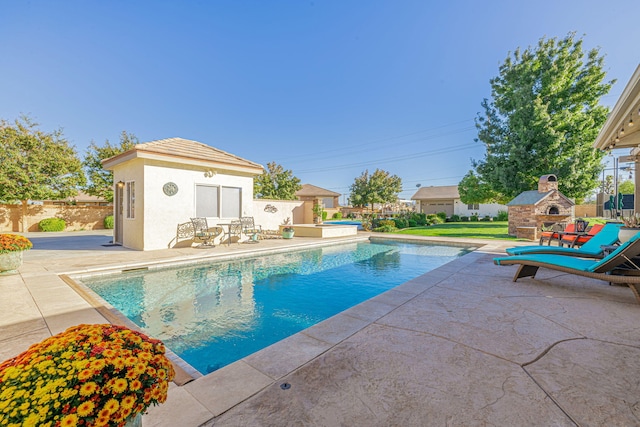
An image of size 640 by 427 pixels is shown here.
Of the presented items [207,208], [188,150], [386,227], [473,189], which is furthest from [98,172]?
[473,189]

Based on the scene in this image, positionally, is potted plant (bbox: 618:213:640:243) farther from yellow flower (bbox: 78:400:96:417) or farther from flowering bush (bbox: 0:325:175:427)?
yellow flower (bbox: 78:400:96:417)

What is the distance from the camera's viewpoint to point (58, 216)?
1800 centimetres

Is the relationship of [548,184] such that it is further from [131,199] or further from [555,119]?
[131,199]

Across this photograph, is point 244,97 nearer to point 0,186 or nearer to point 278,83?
point 278,83

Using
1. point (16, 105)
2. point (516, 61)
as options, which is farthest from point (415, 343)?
point (16, 105)

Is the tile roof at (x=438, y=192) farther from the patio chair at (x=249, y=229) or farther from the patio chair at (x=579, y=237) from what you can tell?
the patio chair at (x=249, y=229)

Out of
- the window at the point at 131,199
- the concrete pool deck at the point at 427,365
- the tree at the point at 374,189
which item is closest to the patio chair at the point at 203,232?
the window at the point at 131,199

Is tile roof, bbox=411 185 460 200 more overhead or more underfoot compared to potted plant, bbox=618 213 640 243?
more overhead

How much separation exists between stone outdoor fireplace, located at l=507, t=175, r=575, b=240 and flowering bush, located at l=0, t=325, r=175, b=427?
51.9ft

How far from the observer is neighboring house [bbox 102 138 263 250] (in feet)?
30.0

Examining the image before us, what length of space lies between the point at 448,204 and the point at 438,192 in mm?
2834

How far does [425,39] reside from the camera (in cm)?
1452

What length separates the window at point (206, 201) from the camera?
1051 cm

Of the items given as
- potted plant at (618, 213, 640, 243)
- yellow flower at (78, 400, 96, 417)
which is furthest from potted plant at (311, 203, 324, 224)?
yellow flower at (78, 400, 96, 417)
